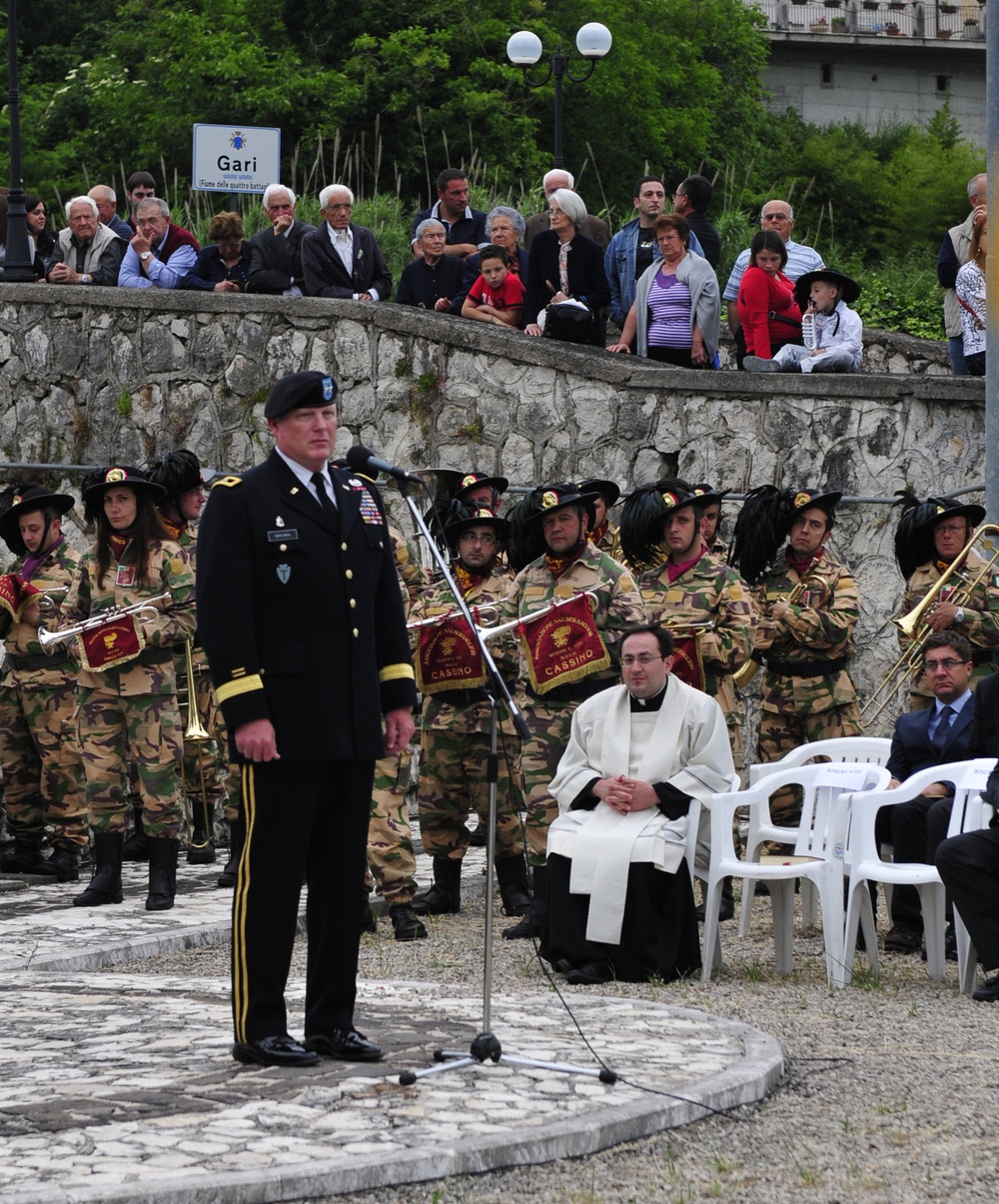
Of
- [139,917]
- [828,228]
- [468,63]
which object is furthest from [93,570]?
[828,228]

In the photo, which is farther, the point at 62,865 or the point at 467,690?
the point at 62,865

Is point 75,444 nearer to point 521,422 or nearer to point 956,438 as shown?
point 521,422

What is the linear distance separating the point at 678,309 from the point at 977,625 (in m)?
4.61

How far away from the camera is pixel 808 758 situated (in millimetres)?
10141

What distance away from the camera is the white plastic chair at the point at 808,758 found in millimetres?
9367

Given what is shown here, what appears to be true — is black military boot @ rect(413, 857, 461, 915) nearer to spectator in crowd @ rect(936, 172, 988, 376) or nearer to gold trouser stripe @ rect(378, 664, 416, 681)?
gold trouser stripe @ rect(378, 664, 416, 681)

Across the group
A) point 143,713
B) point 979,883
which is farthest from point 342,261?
point 979,883

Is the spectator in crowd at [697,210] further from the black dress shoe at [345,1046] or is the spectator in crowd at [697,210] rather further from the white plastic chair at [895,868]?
the black dress shoe at [345,1046]

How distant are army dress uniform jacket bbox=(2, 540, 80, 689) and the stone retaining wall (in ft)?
11.8

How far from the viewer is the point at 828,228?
123 feet

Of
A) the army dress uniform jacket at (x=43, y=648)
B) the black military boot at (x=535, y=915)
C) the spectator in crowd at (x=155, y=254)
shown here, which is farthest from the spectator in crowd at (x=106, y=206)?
the black military boot at (x=535, y=915)

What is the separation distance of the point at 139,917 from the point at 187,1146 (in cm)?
475

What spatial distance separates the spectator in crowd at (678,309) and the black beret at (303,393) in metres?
8.08

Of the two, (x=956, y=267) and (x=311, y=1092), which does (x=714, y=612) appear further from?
(x=956, y=267)
